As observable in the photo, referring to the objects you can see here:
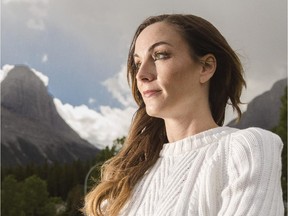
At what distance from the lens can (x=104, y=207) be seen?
74.7 inches

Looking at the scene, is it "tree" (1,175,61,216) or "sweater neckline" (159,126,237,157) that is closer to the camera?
"sweater neckline" (159,126,237,157)

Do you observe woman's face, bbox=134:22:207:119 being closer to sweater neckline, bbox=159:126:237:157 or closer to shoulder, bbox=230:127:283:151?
sweater neckline, bbox=159:126:237:157

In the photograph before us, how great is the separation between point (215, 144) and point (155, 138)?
345 millimetres

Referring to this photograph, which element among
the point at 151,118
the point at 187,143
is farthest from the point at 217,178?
the point at 151,118

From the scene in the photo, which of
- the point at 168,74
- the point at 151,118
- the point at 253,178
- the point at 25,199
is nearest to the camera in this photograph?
the point at 253,178

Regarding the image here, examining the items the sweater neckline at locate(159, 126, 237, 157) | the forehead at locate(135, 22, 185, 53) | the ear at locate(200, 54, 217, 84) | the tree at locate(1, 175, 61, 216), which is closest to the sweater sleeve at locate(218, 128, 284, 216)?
the sweater neckline at locate(159, 126, 237, 157)

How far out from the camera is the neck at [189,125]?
1691 millimetres

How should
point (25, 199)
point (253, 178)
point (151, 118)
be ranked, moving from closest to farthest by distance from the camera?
1. point (253, 178)
2. point (151, 118)
3. point (25, 199)

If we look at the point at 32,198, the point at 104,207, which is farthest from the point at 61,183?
the point at 104,207

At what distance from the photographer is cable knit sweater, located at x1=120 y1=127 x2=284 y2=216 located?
1390 mm

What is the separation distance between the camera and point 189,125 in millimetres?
1704

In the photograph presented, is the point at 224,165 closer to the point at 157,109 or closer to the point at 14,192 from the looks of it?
the point at 157,109

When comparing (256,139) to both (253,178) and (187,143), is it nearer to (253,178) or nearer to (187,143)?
(253,178)

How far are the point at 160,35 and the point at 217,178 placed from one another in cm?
Answer: 45
